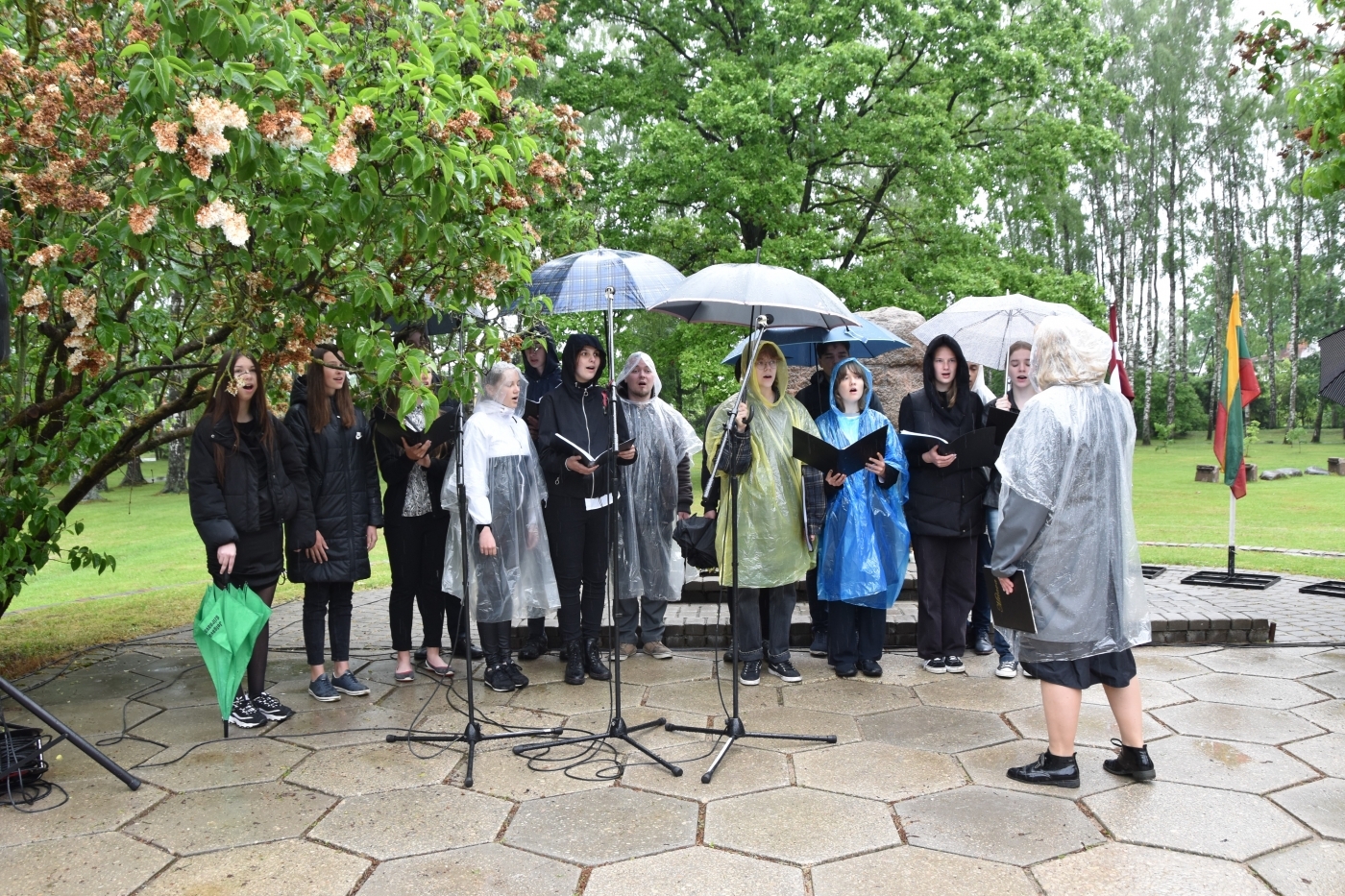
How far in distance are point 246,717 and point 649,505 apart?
8.39ft

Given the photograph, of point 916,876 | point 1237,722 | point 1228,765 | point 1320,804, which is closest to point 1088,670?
point 1228,765

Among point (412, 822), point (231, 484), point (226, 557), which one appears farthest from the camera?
point (231, 484)

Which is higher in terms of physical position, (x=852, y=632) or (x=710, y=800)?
(x=852, y=632)

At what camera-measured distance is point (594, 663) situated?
580cm

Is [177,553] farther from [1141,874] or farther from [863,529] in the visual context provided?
[1141,874]

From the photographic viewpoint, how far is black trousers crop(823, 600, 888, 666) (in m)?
5.80

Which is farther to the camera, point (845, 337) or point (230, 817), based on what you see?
point (845, 337)

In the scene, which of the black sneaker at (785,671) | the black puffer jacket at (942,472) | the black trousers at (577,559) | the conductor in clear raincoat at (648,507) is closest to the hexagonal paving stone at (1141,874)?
the black sneaker at (785,671)

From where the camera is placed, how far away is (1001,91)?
17219 mm

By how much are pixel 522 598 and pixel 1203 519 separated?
38.1 ft

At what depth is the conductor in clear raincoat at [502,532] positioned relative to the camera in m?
5.61

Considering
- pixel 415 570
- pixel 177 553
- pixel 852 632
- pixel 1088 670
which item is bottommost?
pixel 177 553

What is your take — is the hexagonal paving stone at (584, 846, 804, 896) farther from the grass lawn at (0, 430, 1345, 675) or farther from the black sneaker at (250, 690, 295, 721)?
the grass lawn at (0, 430, 1345, 675)

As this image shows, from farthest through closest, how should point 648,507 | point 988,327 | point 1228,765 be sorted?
1. point 988,327
2. point 648,507
3. point 1228,765
